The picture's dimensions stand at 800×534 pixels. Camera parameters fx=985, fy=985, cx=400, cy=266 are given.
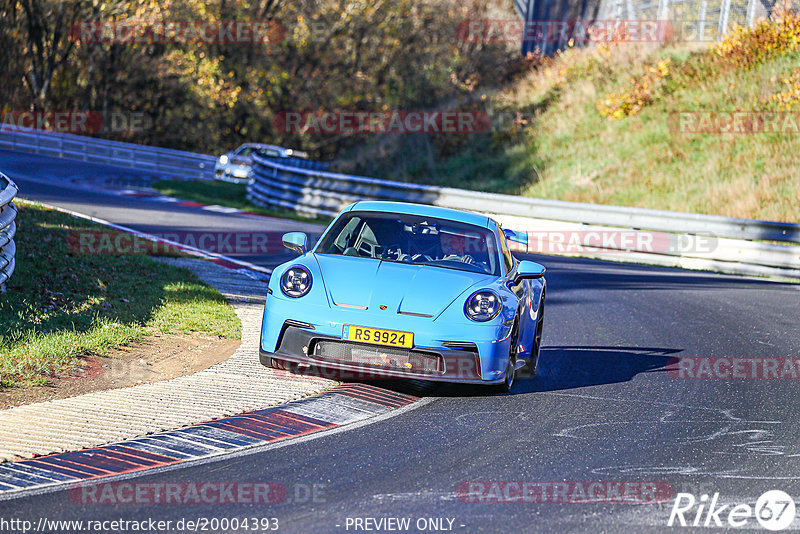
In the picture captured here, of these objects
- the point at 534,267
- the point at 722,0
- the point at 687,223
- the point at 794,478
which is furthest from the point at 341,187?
the point at 794,478

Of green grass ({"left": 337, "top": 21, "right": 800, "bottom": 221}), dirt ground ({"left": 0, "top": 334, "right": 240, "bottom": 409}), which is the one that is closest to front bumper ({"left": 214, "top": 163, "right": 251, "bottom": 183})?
green grass ({"left": 337, "top": 21, "right": 800, "bottom": 221})

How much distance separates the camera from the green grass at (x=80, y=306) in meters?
7.74

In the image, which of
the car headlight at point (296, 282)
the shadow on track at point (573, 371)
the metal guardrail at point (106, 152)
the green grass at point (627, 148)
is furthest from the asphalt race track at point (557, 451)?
the metal guardrail at point (106, 152)

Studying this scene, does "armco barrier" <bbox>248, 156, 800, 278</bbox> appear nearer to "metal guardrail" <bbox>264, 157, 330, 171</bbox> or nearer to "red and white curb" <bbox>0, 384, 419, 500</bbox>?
"metal guardrail" <bbox>264, 157, 330, 171</bbox>

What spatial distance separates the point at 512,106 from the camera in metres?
34.0

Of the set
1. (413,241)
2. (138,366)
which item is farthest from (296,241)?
(138,366)

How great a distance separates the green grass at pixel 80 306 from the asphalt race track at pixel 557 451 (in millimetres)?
2659

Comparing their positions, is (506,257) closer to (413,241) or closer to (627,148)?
(413,241)

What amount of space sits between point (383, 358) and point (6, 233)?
465 centimetres

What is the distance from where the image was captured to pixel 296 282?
7.48 m

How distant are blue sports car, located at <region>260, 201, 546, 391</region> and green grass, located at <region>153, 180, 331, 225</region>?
14.4 metres

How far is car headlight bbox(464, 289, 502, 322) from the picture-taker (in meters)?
7.25

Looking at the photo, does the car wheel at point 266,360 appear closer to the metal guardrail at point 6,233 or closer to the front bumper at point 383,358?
the front bumper at point 383,358

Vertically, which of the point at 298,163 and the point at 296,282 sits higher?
the point at 298,163
